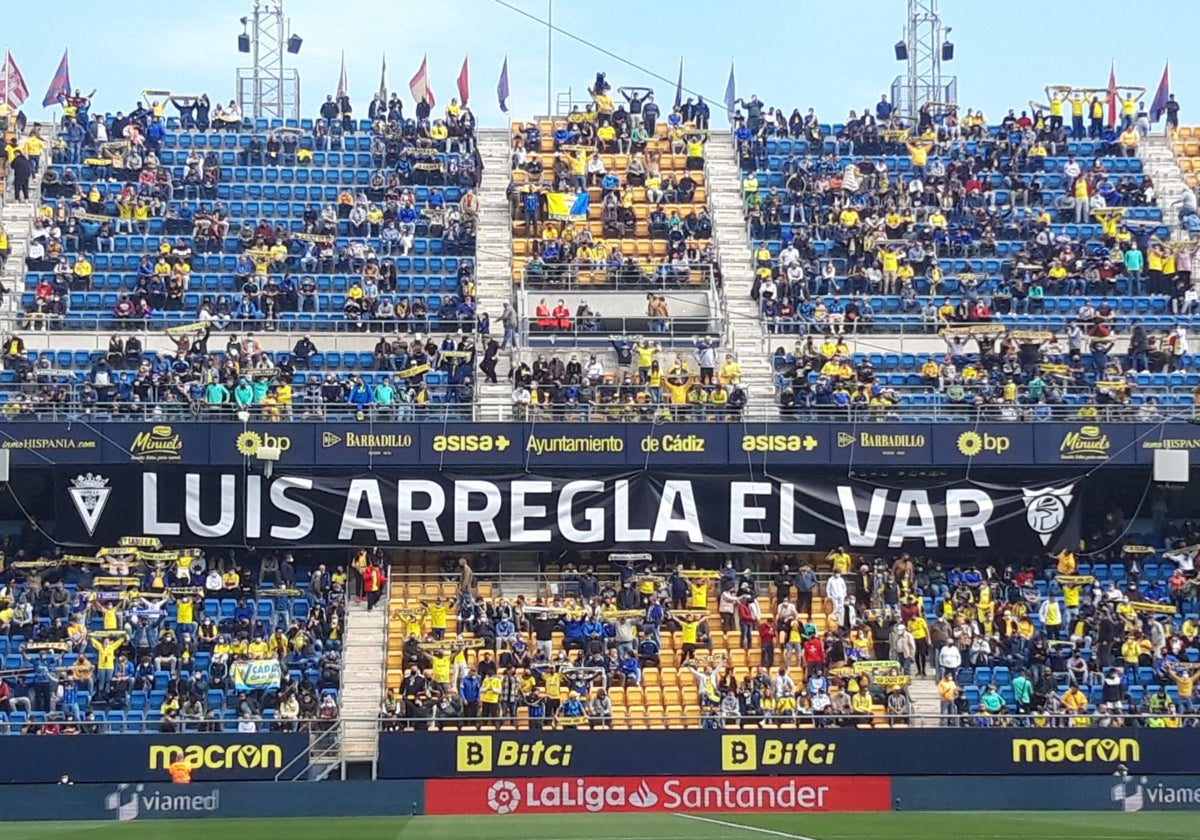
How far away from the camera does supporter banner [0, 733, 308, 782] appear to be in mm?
33875

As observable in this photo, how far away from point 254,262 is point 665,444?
11794mm

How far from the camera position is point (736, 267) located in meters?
47.2

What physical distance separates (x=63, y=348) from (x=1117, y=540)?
76.9 ft

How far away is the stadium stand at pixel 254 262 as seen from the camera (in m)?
40.8

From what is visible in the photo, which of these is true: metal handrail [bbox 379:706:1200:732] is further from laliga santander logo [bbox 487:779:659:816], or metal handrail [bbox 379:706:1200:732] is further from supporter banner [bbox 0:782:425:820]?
supporter banner [bbox 0:782:425:820]

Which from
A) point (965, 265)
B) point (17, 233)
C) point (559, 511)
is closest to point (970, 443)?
point (965, 265)

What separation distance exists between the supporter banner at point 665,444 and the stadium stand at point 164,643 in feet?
7.91

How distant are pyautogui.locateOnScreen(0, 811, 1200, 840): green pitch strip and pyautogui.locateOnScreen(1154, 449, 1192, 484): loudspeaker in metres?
8.49

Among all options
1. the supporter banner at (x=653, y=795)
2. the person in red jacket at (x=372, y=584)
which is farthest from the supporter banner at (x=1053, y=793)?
the person in red jacket at (x=372, y=584)

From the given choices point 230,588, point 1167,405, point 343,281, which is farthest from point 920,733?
point 343,281

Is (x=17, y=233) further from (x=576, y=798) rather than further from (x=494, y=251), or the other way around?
(x=576, y=798)

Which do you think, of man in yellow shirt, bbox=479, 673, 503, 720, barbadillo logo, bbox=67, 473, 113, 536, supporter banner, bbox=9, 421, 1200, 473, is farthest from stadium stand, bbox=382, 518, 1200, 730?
barbadillo logo, bbox=67, 473, 113, 536

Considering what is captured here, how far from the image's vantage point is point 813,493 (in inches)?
1581

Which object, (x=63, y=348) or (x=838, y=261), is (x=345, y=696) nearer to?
(x=63, y=348)
